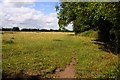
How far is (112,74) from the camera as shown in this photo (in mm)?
15109

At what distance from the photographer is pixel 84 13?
3075 cm

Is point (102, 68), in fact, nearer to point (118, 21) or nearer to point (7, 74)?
point (7, 74)

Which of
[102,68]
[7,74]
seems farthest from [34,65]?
[102,68]

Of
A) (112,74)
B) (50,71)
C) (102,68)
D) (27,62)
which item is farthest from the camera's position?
(27,62)

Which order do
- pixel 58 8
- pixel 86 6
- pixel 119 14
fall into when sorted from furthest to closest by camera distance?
pixel 58 8, pixel 86 6, pixel 119 14

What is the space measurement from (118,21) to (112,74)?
11.0 meters

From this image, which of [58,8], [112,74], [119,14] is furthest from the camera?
[58,8]

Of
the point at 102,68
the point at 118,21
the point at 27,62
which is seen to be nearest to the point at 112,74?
the point at 102,68

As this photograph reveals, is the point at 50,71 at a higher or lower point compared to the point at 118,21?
lower

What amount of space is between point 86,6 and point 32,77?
1604 cm

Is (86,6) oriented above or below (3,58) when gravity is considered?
above

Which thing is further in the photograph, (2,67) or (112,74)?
(2,67)

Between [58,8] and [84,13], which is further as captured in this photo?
[58,8]

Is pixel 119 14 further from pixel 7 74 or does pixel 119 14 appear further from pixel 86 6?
pixel 7 74
